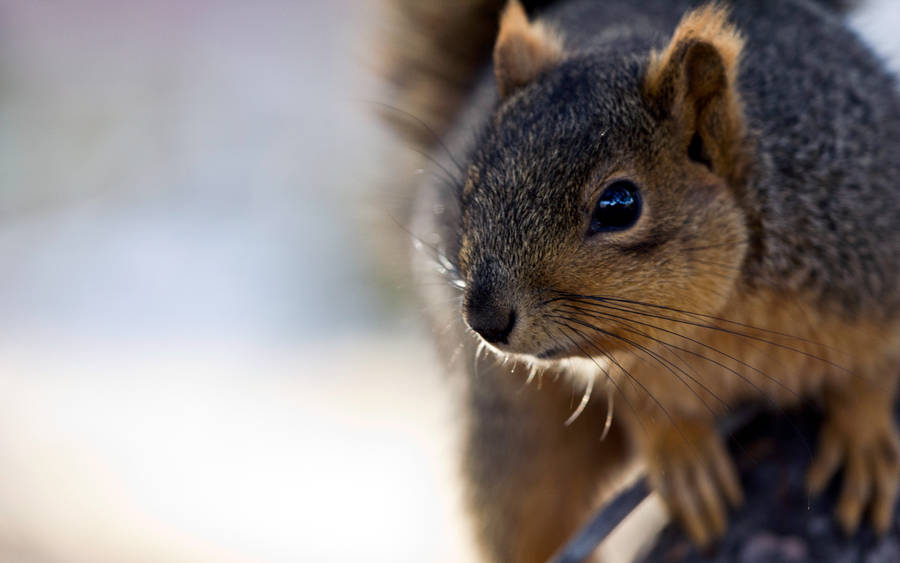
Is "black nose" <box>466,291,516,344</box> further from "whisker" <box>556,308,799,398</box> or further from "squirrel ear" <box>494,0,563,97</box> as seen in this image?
"squirrel ear" <box>494,0,563,97</box>

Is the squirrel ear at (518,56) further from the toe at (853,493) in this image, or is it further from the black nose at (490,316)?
the toe at (853,493)

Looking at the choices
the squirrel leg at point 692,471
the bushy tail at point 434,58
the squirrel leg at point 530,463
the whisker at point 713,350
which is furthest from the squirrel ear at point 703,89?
the bushy tail at point 434,58

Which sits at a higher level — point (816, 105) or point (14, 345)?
point (14, 345)

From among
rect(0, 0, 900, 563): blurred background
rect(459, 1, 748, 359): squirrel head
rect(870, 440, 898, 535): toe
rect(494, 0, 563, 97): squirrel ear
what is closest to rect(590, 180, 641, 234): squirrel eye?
rect(459, 1, 748, 359): squirrel head

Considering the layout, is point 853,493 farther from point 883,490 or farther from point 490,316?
point 490,316

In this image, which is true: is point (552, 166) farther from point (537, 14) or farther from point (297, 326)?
point (297, 326)

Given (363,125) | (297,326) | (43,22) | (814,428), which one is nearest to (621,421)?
(814,428)

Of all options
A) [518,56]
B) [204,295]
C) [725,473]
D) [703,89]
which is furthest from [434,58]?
[204,295]
